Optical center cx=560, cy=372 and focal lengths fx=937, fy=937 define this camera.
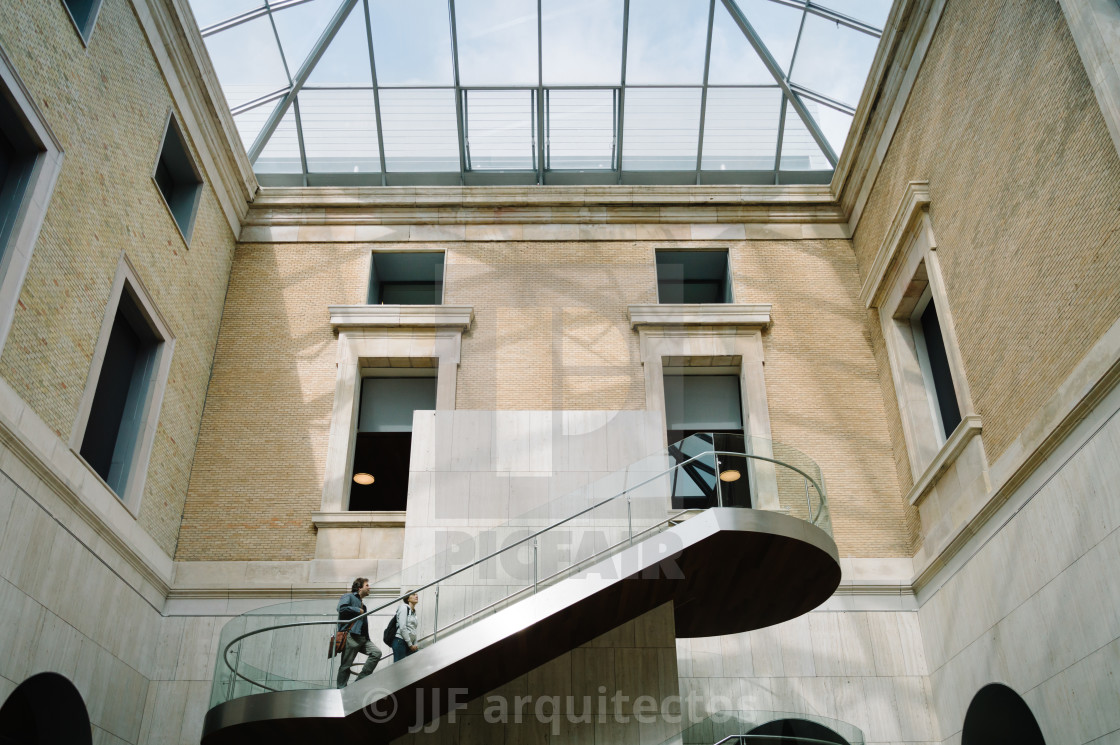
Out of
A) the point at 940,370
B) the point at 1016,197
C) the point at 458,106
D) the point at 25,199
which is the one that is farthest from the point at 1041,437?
the point at 458,106

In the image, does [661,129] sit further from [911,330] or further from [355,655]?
[355,655]

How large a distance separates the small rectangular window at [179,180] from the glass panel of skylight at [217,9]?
2497 millimetres

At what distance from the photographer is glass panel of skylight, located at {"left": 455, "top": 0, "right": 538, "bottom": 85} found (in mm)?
20047

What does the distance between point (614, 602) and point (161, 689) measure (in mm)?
7693

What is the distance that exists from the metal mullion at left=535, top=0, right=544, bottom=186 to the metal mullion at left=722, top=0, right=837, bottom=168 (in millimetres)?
4029

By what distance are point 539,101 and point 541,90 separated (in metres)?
0.24

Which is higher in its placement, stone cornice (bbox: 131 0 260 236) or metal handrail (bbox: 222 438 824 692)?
stone cornice (bbox: 131 0 260 236)

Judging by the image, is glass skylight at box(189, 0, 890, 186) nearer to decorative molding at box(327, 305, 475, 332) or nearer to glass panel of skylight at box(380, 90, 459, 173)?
glass panel of skylight at box(380, 90, 459, 173)

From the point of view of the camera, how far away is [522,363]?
18422 millimetres

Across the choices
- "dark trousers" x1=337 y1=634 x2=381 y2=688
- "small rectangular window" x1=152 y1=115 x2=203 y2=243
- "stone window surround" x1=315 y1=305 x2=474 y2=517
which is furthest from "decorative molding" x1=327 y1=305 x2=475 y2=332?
"dark trousers" x1=337 y1=634 x2=381 y2=688

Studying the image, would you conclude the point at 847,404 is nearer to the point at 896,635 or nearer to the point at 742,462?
the point at 896,635

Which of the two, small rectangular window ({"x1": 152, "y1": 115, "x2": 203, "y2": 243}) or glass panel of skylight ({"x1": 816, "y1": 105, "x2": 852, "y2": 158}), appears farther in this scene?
glass panel of skylight ({"x1": 816, "y1": 105, "x2": 852, "y2": 158})

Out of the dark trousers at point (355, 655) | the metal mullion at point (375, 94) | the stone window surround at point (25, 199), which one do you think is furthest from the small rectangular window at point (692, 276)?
the stone window surround at point (25, 199)

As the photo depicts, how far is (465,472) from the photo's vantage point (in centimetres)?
1605
